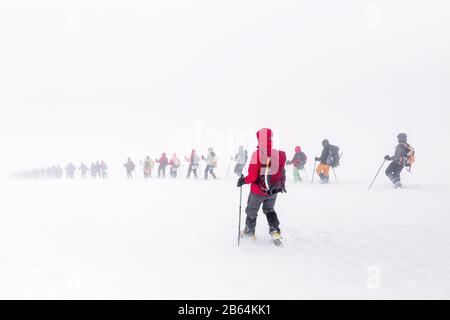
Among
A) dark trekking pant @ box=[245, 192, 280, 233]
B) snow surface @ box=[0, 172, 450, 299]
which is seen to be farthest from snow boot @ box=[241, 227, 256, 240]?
dark trekking pant @ box=[245, 192, 280, 233]

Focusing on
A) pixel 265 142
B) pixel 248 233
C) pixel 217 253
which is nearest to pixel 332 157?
pixel 248 233

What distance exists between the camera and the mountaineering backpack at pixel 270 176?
5535 millimetres

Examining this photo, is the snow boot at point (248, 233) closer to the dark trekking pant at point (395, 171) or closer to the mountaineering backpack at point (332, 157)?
the dark trekking pant at point (395, 171)

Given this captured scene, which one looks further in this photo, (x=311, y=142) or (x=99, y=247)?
(x=311, y=142)

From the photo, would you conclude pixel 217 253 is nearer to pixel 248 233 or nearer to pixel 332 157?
pixel 248 233

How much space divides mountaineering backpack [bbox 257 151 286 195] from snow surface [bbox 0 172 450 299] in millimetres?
1064

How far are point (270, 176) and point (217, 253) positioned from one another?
5.23 ft

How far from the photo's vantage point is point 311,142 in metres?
69.2

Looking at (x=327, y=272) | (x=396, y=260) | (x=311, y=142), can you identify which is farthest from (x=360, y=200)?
(x=311, y=142)

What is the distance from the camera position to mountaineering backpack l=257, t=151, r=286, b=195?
554cm

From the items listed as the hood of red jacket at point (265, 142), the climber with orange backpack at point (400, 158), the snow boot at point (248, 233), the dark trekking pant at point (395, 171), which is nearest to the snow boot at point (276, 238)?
the snow boot at point (248, 233)

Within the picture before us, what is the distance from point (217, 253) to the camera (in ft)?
17.3
